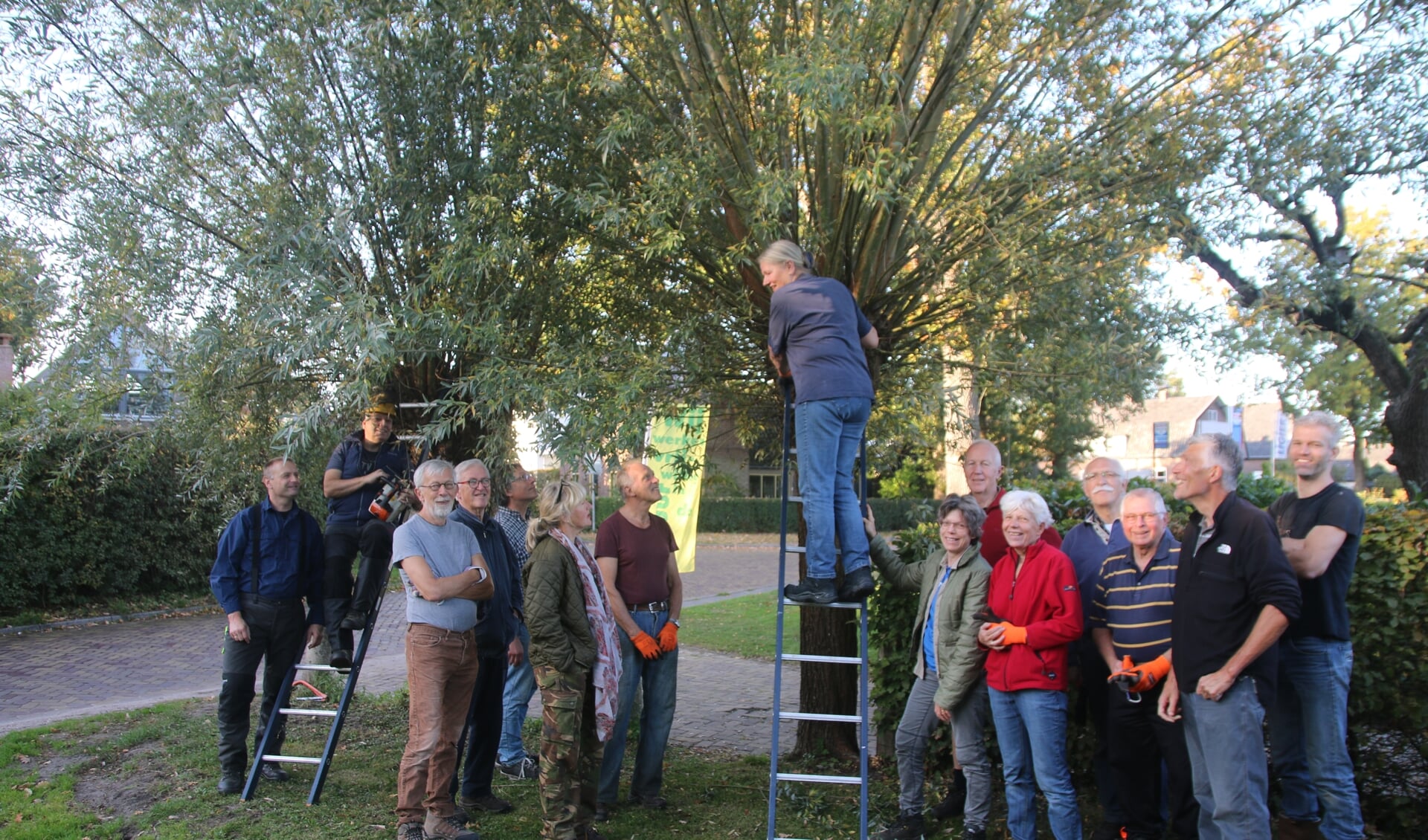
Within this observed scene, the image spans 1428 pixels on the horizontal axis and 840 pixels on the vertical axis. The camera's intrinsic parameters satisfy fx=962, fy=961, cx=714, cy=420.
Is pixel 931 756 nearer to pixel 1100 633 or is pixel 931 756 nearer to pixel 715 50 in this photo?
pixel 1100 633

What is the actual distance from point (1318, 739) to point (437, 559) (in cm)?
468

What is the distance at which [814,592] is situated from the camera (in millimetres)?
5238

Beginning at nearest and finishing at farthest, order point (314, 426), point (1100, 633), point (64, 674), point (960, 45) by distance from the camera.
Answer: point (1100, 633) < point (314, 426) < point (960, 45) < point (64, 674)

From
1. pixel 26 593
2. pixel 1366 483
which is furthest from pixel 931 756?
pixel 1366 483

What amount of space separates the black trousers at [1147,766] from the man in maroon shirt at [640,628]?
8.49ft

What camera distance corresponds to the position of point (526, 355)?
6.37m

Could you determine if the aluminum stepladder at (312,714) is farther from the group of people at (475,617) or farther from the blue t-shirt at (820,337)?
the blue t-shirt at (820,337)

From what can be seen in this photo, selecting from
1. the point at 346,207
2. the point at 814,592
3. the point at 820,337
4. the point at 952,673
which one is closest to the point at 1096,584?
the point at 952,673

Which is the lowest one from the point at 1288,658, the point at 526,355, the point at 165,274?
the point at 1288,658

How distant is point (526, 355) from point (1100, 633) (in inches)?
151

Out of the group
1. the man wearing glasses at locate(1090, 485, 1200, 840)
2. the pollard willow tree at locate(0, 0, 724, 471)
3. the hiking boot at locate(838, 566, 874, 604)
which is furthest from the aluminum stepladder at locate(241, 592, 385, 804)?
the man wearing glasses at locate(1090, 485, 1200, 840)

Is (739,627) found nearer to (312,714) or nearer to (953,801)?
(312,714)

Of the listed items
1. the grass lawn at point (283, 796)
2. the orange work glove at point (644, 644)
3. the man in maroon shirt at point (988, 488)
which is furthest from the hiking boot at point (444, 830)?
the man in maroon shirt at point (988, 488)

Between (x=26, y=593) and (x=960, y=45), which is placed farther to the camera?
(x=26, y=593)
